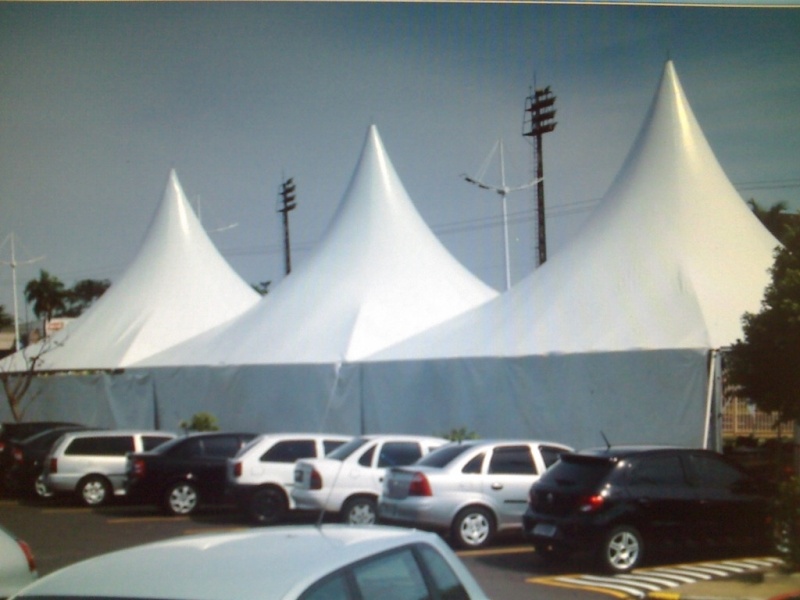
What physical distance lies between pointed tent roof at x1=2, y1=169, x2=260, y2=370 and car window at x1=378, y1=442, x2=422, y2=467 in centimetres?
1679

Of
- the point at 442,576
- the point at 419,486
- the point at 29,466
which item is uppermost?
the point at 442,576

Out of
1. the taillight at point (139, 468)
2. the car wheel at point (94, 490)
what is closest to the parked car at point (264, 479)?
the taillight at point (139, 468)

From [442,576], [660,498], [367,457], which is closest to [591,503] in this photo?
[660,498]

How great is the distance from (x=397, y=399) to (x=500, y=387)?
2936 mm

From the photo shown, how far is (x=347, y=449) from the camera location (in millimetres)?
15984

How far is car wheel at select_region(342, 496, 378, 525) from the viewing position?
601 inches

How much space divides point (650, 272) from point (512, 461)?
695 centimetres

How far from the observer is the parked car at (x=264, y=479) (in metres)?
16.7

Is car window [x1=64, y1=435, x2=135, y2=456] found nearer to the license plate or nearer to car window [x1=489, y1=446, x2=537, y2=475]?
car window [x1=489, y1=446, x2=537, y2=475]

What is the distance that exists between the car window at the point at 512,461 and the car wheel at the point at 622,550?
253 cm

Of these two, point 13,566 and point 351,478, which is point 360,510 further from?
point 13,566

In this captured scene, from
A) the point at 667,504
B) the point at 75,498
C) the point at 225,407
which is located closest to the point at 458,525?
the point at 667,504

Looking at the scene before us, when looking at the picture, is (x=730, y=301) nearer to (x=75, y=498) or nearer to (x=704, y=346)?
(x=704, y=346)

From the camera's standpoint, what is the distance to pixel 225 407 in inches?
1043
